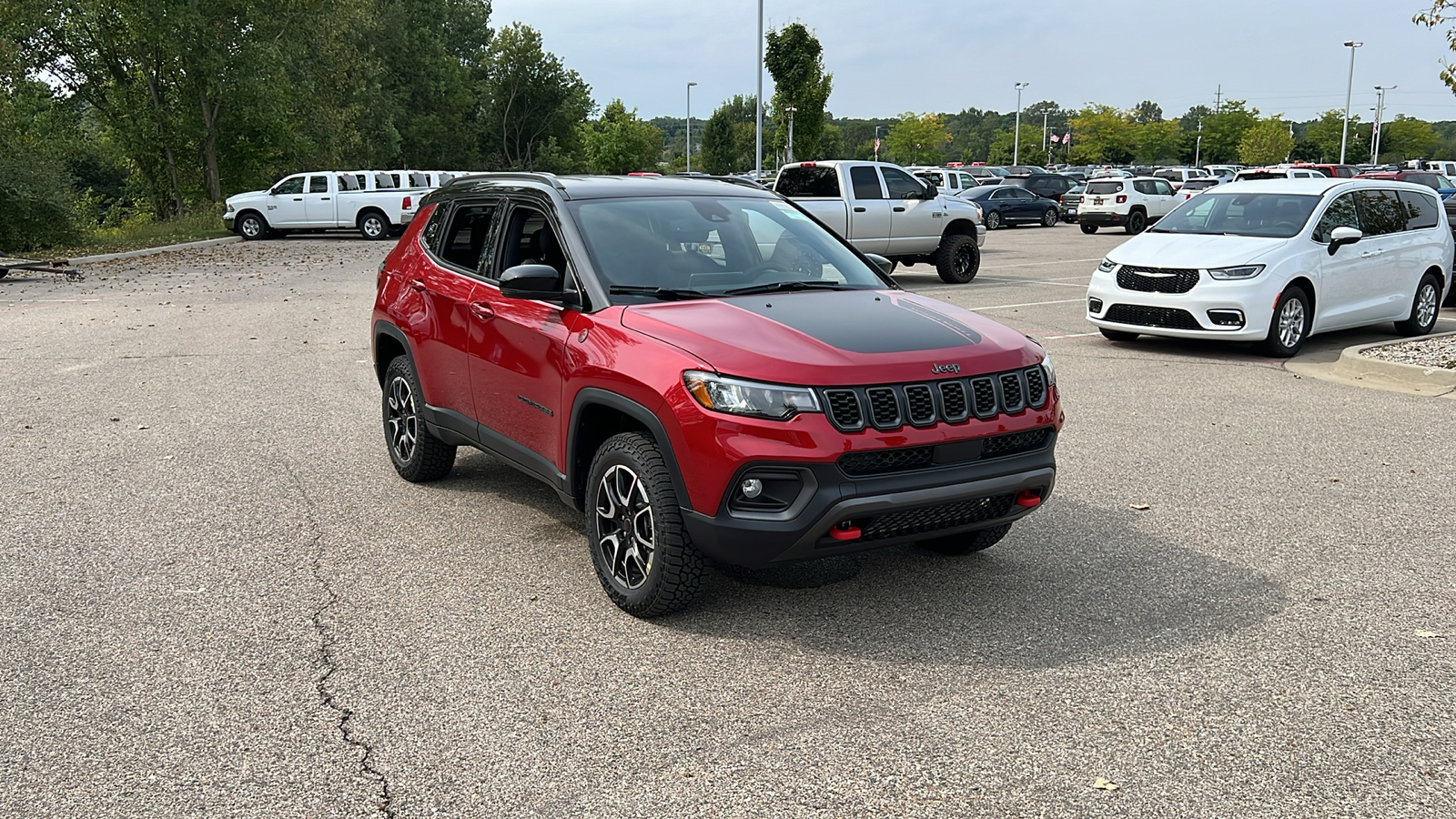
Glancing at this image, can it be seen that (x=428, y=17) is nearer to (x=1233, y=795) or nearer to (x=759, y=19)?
(x=759, y=19)

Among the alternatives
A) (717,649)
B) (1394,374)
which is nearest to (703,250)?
(717,649)

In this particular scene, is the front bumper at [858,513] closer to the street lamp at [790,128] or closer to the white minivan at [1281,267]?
the white minivan at [1281,267]

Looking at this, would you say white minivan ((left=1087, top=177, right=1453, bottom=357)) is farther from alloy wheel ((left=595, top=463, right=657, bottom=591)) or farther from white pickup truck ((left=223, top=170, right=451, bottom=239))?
white pickup truck ((left=223, top=170, right=451, bottom=239))

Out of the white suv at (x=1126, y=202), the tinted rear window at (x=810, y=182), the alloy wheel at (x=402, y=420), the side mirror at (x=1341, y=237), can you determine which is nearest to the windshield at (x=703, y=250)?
the alloy wheel at (x=402, y=420)

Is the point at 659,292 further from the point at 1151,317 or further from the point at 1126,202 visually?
the point at 1126,202

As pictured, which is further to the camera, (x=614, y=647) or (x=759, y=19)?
(x=759, y=19)

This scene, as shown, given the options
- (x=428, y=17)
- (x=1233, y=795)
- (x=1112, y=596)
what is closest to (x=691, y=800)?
(x=1233, y=795)

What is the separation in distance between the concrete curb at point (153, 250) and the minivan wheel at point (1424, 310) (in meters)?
23.3

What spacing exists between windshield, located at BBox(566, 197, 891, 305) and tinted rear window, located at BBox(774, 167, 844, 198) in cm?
1319

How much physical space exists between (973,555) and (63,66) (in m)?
35.0

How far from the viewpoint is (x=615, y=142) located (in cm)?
8438

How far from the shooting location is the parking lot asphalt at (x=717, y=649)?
349 centimetres

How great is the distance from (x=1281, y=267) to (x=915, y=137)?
9164cm

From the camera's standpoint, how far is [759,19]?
4266 centimetres
